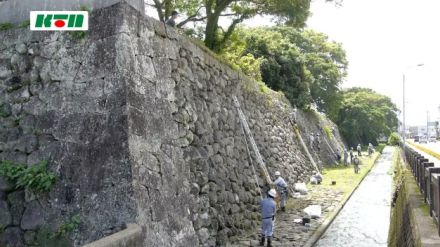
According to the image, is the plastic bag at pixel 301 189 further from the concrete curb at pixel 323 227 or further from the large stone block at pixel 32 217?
the large stone block at pixel 32 217

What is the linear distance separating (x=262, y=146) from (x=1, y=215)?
9573mm

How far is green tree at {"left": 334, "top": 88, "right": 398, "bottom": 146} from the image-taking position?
56.8 meters

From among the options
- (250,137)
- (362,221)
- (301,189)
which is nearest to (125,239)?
(250,137)

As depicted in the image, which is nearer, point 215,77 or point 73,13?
point 73,13

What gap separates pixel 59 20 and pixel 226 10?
28.6ft

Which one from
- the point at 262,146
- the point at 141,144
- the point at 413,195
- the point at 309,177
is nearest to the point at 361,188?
the point at 309,177

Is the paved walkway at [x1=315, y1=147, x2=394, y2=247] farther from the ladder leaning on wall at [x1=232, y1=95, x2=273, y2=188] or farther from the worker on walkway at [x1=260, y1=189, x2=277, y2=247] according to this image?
the ladder leaning on wall at [x1=232, y1=95, x2=273, y2=188]

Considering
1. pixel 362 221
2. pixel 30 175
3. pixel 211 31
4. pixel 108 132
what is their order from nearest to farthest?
pixel 108 132, pixel 30 175, pixel 362 221, pixel 211 31

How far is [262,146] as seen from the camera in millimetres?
14453

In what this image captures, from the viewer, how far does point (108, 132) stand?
6.20 meters

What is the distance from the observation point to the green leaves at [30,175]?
6227 millimetres

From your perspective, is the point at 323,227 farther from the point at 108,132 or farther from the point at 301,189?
the point at 108,132

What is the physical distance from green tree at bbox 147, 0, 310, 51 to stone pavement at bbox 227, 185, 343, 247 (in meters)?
6.22

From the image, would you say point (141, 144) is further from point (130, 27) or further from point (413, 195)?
point (413, 195)
